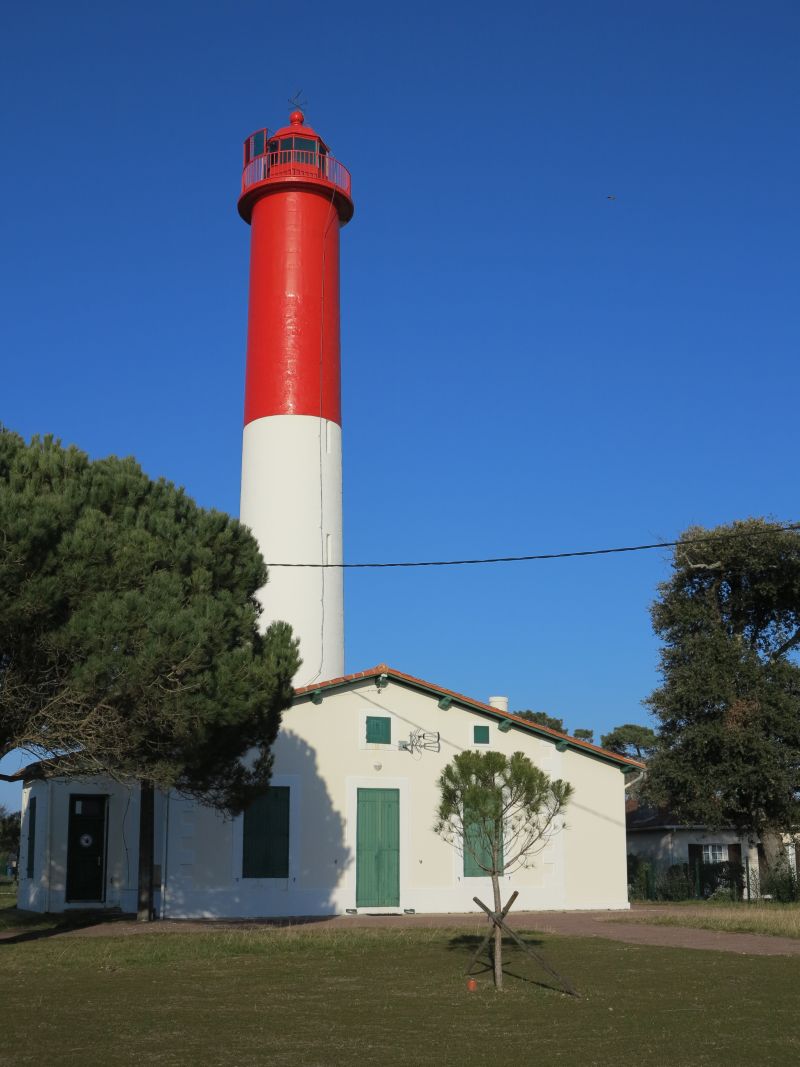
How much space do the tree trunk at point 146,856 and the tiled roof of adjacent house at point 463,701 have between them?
3599 millimetres

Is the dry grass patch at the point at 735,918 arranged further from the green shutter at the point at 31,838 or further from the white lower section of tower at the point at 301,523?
the green shutter at the point at 31,838

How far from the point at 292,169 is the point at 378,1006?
21099 mm

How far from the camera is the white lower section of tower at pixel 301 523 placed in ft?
82.2

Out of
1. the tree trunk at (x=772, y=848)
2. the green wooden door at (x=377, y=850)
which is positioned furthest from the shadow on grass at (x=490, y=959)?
the tree trunk at (x=772, y=848)

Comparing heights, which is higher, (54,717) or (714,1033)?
(54,717)

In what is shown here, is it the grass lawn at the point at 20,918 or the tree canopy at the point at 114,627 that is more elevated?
the tree canopy at the point at 114,627

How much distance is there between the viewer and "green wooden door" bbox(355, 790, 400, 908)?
896 inches

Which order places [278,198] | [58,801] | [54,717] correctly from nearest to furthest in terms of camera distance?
[54,717], [58,801], [278,198]

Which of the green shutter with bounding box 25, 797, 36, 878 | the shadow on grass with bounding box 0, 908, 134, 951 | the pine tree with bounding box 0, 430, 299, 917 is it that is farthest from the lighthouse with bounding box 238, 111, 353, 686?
the pine tree with bounding box 0, 430, 299, 917

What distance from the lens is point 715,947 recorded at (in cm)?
1633

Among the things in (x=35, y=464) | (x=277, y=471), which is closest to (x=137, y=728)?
Result: (x=35, y=464)

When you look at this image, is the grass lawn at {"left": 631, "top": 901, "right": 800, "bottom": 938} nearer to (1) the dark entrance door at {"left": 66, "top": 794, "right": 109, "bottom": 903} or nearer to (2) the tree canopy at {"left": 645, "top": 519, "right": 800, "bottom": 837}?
(2) the tree canopy at {"left": 645, "top": 519, "right": 800, "bottom": 837}

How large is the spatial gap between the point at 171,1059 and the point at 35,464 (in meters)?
9.16

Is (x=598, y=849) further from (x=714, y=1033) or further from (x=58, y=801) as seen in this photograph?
(x=714, y=1033)
